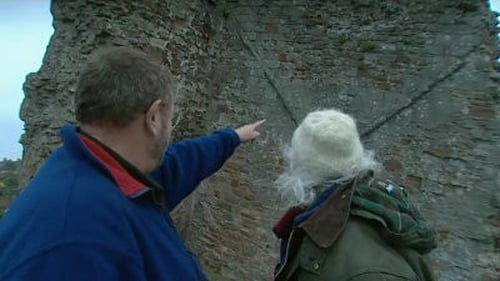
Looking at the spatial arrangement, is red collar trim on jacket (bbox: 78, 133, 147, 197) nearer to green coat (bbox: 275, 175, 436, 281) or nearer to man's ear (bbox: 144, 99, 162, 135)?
man's ear (bbox: 144, 99, 162, 135)

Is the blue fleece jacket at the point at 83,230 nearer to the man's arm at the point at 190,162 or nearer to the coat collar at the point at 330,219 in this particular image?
the coat collar at the point at 330,219

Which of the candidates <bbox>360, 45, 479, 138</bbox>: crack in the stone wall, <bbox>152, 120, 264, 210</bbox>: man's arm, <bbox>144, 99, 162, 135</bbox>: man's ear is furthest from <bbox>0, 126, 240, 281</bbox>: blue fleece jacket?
<bbox>360, 45, 479, 138</bbox>: crack in the stone wall

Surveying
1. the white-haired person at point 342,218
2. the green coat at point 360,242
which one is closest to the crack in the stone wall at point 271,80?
the white-haired person at point 342,218

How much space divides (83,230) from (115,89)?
19.3 inches

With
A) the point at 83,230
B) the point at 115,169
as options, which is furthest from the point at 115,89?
the point at 83,230

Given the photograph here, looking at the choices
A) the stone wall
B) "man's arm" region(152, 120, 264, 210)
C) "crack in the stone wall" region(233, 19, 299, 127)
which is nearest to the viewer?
"man's arm" region(152, 120, 264, 210)

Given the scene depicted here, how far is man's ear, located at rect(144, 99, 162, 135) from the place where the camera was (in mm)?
1823

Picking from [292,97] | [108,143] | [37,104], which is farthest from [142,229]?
[292,97]

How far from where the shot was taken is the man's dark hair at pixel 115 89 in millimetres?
1753

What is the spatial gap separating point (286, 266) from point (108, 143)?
87 cm

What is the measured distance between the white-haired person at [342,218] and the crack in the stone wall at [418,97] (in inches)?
102

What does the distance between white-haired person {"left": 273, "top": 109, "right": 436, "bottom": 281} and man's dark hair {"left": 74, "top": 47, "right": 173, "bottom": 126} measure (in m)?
0.66

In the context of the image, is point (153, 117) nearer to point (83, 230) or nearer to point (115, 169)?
point (115, 169)

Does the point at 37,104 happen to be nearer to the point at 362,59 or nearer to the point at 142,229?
the point at 362,59
